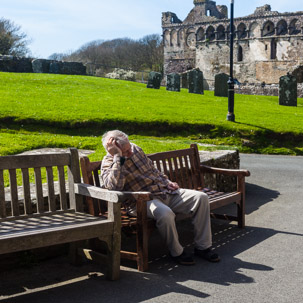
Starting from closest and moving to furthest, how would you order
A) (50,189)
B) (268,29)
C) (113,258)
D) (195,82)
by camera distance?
(113,258) < (50,189) < (195,82) < (268,29)

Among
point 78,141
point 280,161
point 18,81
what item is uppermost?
point 18,81

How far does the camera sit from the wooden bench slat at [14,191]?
4.79 meters

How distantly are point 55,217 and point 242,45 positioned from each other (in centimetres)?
5733

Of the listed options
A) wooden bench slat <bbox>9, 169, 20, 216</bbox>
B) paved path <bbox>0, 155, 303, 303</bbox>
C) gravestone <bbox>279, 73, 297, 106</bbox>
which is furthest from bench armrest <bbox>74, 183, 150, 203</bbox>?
gravestone <bbox>279, 73, 297, 106</bbox>

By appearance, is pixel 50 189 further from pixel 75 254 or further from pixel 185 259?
pixel 185 259

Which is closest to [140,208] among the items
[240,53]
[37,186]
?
[37,186]

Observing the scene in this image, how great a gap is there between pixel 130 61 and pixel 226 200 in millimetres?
78563

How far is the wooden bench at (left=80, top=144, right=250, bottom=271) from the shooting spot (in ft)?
16.3

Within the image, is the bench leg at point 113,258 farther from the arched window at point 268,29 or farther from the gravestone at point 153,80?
the arched window at point 268,29

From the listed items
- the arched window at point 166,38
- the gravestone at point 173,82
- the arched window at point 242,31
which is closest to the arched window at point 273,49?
the arched window at point 242,31

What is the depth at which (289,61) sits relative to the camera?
55188mm

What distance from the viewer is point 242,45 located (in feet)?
195

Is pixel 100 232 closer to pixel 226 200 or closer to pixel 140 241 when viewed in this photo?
pixel 140 241

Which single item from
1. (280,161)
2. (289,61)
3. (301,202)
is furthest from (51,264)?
(289,61)
